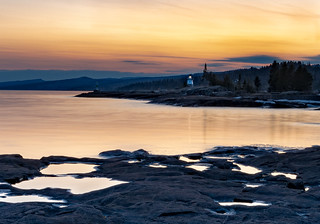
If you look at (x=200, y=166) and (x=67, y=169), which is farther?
(x=200, y=166)

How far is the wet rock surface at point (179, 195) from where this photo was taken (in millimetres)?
8844

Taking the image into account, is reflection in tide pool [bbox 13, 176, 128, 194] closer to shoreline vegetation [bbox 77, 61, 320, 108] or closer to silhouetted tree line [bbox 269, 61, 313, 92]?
shoreline vegetation [bbox 77, 61, 320, 108]

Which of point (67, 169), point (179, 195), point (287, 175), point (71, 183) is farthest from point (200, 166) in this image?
point (179, 195)

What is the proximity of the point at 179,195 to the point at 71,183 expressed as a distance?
4187 mm

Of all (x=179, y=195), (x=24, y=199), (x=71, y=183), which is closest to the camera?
(x=179, y=195)

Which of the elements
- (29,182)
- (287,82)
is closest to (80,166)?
(29,182)

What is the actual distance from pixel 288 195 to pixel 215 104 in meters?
86.1

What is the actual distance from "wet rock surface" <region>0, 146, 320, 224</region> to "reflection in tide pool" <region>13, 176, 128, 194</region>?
1.29 ft

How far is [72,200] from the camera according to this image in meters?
10.7

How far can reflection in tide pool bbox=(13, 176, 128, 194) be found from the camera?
12352mm

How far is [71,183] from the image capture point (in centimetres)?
1309

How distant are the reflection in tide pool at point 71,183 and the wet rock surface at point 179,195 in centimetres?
39

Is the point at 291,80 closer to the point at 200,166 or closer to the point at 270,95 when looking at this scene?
the point at 270,95

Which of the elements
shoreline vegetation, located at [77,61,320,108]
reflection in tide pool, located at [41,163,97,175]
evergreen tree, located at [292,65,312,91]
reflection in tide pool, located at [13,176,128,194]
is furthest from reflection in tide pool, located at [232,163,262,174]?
evergreen tree, located at [292,65,312,91]
